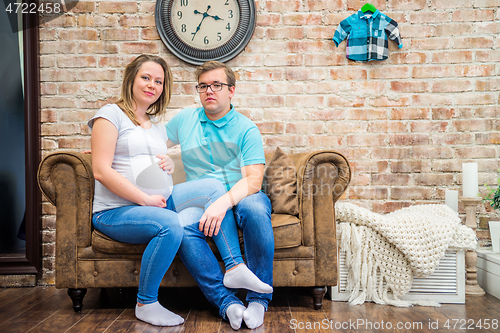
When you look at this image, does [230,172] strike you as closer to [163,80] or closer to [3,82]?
[163,80]

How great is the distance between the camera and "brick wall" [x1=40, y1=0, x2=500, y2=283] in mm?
2084

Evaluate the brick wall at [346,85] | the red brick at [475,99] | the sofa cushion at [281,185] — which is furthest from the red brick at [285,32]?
the red brick at [475,99]

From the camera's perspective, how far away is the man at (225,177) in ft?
4.42

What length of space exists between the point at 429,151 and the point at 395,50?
2.23ft

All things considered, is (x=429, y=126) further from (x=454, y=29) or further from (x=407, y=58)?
(x=454, y=29)

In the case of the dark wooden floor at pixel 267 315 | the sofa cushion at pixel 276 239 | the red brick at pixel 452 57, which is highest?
the red brick at pixel 452 57

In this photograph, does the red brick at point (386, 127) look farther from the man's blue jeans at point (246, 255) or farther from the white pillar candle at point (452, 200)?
the man's blue jeans at point (246, 255)

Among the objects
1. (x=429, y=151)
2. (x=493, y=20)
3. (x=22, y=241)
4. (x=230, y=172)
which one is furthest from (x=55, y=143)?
(x=493, y=20)

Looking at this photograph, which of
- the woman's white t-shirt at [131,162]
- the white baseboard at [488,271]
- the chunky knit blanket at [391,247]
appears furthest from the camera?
the white baseboard at [488,271]

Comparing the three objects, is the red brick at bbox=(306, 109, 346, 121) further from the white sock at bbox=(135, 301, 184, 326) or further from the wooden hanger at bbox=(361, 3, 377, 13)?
the white sock at bbox=(135, 301, 184, 326)

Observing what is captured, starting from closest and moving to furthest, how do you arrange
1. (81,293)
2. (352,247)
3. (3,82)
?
(81,293) < (352,247) < (3,82)

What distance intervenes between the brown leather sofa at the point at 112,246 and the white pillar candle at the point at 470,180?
821 millimetres

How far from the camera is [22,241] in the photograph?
209 cm

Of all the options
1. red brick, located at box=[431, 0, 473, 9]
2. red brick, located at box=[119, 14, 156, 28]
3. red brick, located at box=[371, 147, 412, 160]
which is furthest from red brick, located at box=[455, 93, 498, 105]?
red brick, located at box=[119, 14, 156, 28]
